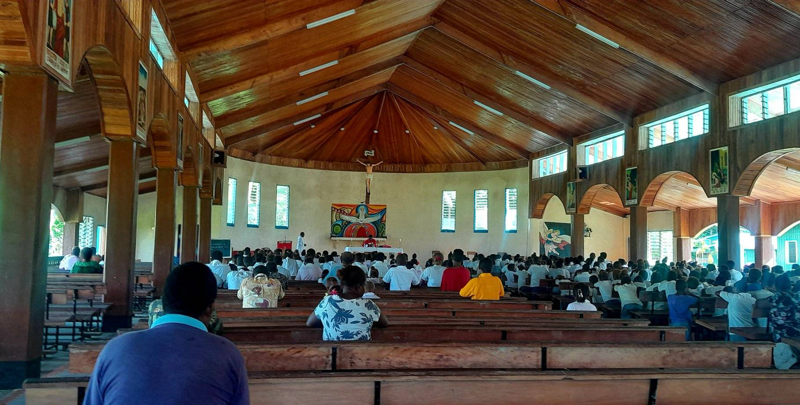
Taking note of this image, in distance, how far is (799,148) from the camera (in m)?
12.0

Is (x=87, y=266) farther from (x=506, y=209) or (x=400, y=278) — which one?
(x=506, y=209)

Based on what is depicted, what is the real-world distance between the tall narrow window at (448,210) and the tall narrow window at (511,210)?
7.63 ft

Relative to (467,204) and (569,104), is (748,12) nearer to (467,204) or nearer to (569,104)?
(569,104)

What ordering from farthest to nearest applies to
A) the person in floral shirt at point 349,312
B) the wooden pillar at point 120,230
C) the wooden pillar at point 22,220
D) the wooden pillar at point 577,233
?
the wooden pillar at point 577,233
the wooden pillar at point 120,230
the wooden pillar at point 22,220
the person in floral shirt at point 349,312

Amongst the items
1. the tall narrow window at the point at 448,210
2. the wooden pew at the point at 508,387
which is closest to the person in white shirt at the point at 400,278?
the wooden pew at the point at 508,387

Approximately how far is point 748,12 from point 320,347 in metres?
10.6

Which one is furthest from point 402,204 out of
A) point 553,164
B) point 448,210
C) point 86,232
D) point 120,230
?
point 120,230

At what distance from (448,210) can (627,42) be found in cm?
1439

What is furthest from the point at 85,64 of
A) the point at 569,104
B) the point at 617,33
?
the point at 569,104

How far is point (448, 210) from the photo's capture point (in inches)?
1058

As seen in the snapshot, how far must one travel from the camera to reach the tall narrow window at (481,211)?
26125 millimetres

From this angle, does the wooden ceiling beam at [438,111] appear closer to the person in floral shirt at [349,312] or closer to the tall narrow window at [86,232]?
the tall narrow window at [86,232]

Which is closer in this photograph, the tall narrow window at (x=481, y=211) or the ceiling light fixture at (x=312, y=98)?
the ceiling light fixture at (x=312, y=98)

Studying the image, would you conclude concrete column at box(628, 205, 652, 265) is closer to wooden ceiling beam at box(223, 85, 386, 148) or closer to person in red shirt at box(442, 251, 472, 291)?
wooden ceiling beam at box(223, 85, 386, 148)
